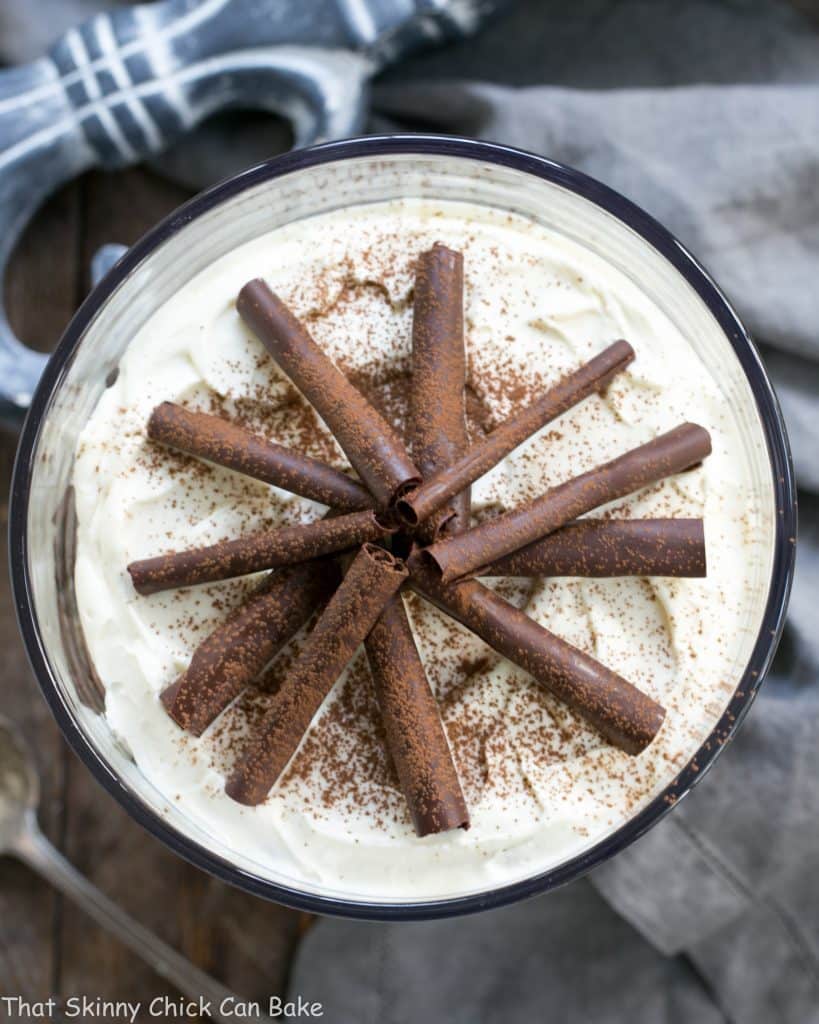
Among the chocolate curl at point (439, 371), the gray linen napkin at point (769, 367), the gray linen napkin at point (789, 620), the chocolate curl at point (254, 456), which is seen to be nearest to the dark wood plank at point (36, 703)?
the gray linen napkin at point (769, 367)

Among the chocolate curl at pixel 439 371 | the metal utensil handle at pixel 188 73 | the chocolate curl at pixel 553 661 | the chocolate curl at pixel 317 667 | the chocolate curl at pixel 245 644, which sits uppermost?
the metal utensil handle at pixel 188 73

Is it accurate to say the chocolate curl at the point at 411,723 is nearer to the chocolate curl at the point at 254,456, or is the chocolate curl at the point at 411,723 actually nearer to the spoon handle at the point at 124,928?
the chocolate curl at the point at 254,456

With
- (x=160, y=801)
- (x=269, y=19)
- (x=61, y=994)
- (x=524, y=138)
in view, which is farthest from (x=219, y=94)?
(x=61, y=994)

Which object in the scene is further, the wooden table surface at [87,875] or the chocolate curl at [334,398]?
the wooden table surface at [87,875]

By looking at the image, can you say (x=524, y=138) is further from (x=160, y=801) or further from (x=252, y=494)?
(x=160, y=801)

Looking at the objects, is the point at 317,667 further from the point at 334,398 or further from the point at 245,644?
the point at 334,398

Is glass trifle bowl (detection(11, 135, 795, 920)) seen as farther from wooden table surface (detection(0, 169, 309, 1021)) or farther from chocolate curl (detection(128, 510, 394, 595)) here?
wooden table surface (detection(0, 169, 309, 1021))

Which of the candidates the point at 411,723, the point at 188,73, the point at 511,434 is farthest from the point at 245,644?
the point at 188,73
